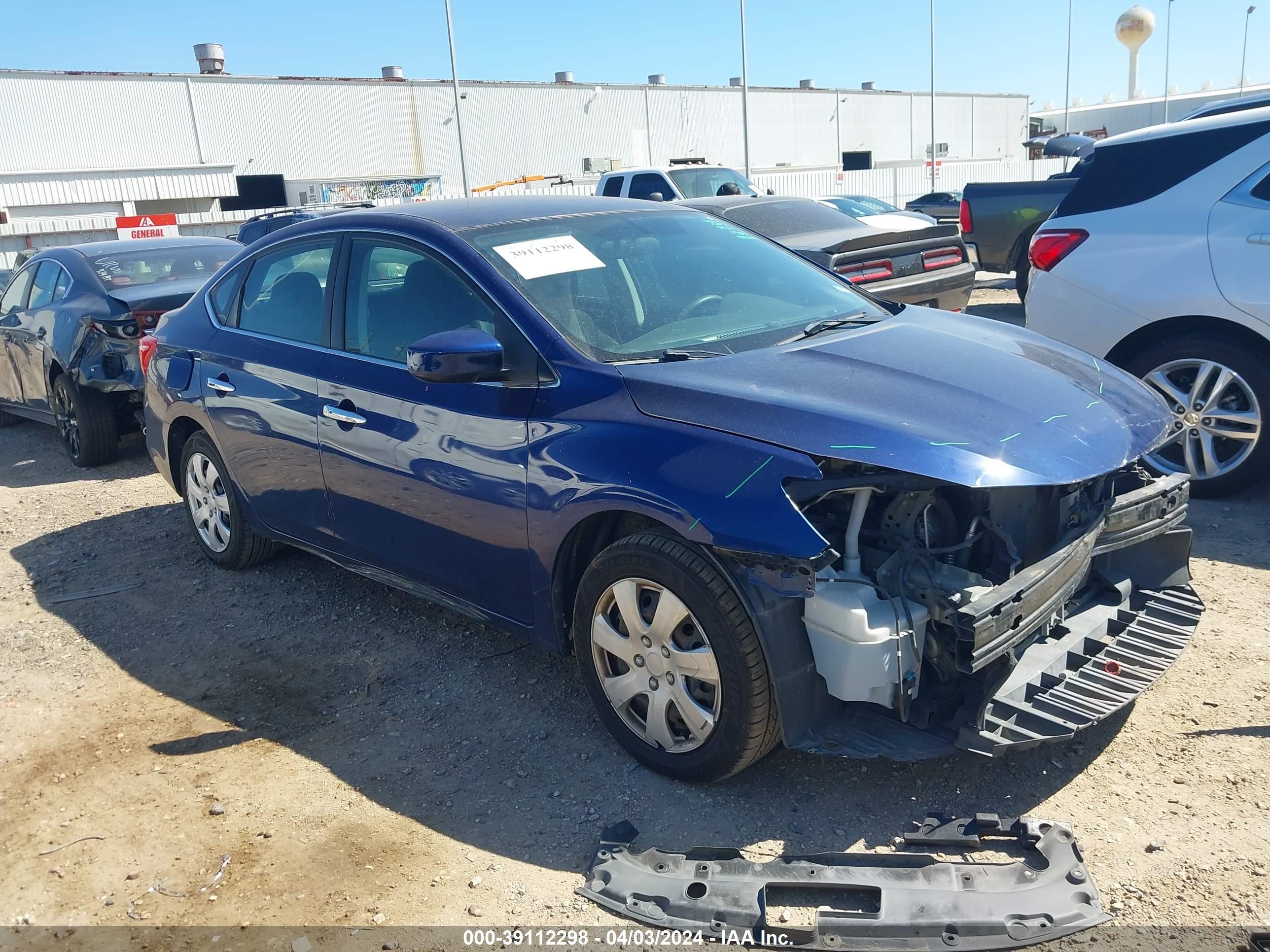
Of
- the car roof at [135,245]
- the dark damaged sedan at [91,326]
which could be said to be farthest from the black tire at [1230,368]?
the car roof at [135,245]

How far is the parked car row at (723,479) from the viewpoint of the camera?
2.86 meters

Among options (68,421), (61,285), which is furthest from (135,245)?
(68,421)

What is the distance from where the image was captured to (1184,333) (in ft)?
17.2

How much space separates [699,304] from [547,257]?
59 cm

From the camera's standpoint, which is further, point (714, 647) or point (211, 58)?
point (211, 58)

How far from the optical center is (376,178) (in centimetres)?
4078

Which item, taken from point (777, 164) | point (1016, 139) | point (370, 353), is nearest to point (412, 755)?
point (370, 353)

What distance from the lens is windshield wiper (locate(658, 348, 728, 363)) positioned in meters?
3.39

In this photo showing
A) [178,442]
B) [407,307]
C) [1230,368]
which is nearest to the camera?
[407,307]

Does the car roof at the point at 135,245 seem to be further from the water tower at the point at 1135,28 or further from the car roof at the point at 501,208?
the water tower at the point at 1135,28

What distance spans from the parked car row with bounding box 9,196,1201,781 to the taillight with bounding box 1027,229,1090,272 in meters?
1.90

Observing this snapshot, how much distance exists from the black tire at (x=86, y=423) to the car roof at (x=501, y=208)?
4517 millimetres

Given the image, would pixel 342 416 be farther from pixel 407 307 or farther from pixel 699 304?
pixel 699 304

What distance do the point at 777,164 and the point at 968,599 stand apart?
53216mm
